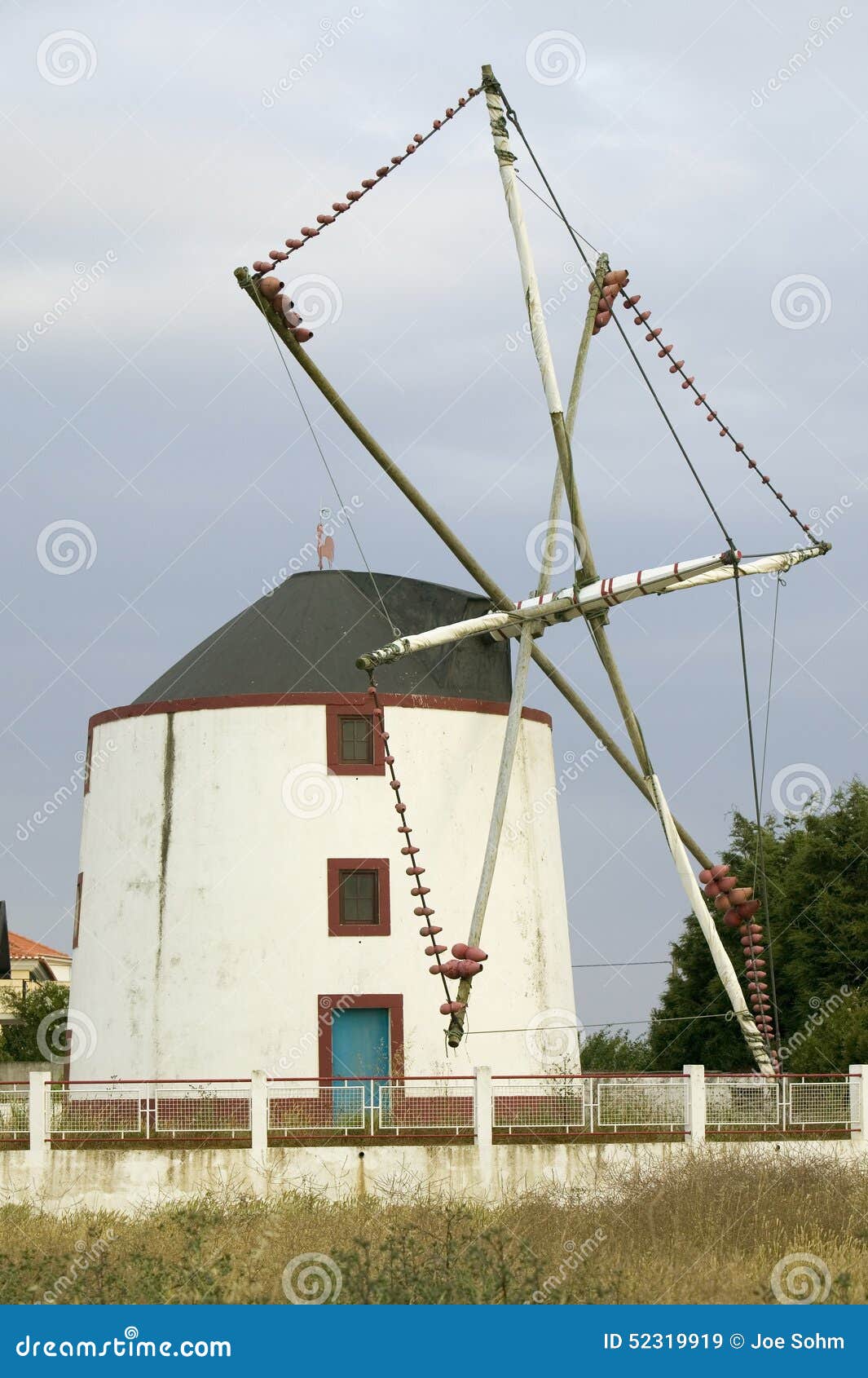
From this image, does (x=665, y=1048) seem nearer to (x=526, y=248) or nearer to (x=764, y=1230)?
(x=526, y=248)

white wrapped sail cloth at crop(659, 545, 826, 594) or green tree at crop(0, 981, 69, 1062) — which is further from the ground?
white wrapped sail cloth at crop(659, 545, 826, 594)

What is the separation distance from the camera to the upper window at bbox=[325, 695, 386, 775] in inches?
1155

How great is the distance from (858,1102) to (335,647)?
10706 mm

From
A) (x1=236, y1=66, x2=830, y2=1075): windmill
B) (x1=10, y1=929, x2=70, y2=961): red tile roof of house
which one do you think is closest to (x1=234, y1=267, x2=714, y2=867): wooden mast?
(x1=236, y1=66, x2=830, y2=1075): windmill

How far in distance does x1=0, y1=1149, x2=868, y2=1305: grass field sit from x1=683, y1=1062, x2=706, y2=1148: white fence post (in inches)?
47.2

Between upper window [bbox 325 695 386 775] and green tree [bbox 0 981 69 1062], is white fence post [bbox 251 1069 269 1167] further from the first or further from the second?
green tree [bbox 0 981 69 1062]

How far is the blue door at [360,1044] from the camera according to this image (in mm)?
28234

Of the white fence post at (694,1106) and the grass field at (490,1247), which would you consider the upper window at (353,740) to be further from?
the grass field at (490,1247)

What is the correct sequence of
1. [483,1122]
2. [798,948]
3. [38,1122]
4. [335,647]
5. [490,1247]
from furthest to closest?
[798,948]
[335,647]
[483,1122]
[38,1122]
[490,1247]

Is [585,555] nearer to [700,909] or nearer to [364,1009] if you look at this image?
[700,909]

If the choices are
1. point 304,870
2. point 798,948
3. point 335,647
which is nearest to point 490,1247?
point 304,870

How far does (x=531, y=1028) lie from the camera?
2964 centimetres

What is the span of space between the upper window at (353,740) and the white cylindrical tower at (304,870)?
1.2 inches

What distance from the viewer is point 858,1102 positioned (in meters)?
27.2
